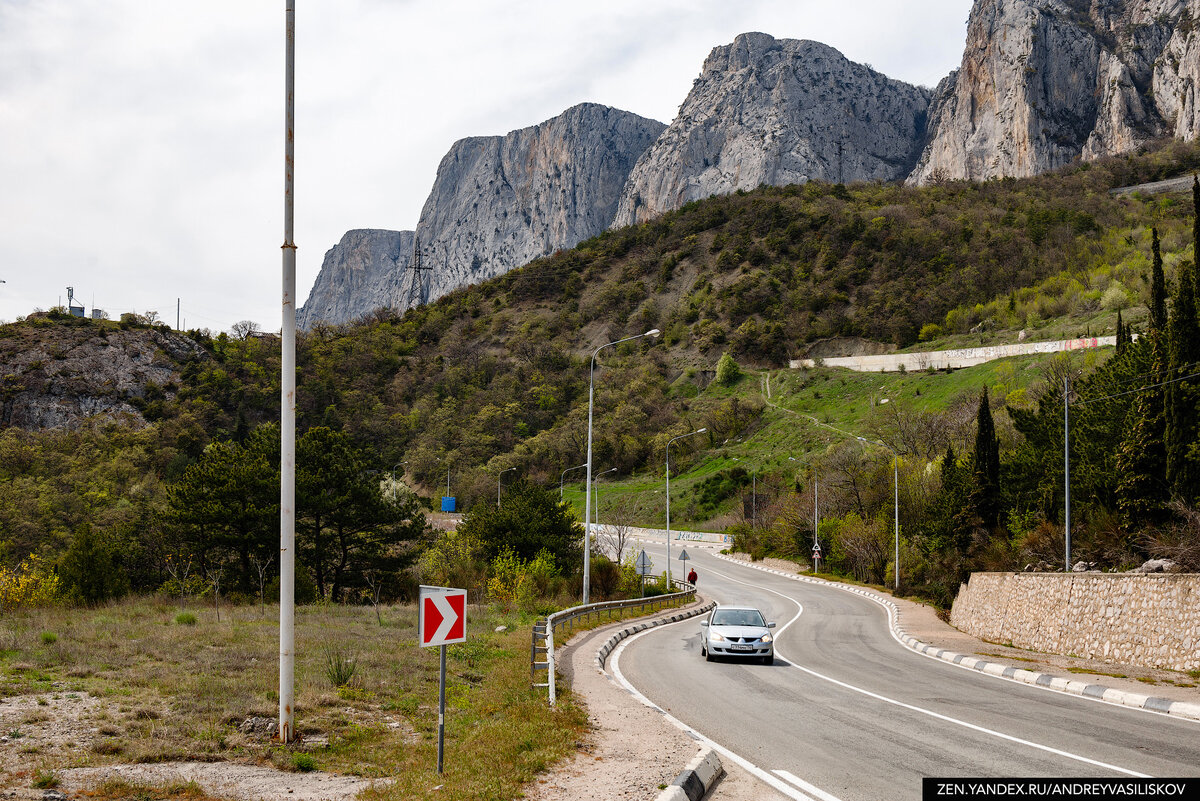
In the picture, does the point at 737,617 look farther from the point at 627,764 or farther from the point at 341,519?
the point at 341,519

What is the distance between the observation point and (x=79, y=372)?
112 meters

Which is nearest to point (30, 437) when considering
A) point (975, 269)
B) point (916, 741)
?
point (916, 741)

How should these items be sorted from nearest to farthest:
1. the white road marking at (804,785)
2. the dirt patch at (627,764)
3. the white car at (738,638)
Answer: the white road marking at (804,785), the dirt patch at (627,764), the white car at (738,638)

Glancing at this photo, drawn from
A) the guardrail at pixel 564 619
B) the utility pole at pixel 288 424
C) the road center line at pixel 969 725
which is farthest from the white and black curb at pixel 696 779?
the utility pole at pixel 288 424

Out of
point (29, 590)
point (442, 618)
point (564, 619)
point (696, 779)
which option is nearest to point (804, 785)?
point (696, 779)

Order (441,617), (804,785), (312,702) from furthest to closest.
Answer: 1. (312,702)
2. (441,617)
3. (804,785)

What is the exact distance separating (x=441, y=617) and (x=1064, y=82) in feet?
664

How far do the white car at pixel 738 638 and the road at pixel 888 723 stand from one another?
35cm

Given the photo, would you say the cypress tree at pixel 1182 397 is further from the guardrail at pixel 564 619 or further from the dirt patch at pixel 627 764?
the guardrail at pixel 564 619

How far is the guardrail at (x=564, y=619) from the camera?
1422 cm

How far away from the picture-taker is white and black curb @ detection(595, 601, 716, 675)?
20.4 m

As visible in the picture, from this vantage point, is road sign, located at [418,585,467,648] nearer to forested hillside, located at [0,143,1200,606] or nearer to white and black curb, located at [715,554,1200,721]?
white and black curb, located at [715,554,1200,721]

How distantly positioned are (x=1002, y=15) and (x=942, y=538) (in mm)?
180941

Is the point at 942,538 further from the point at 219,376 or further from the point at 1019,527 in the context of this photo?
the point at 219,376
